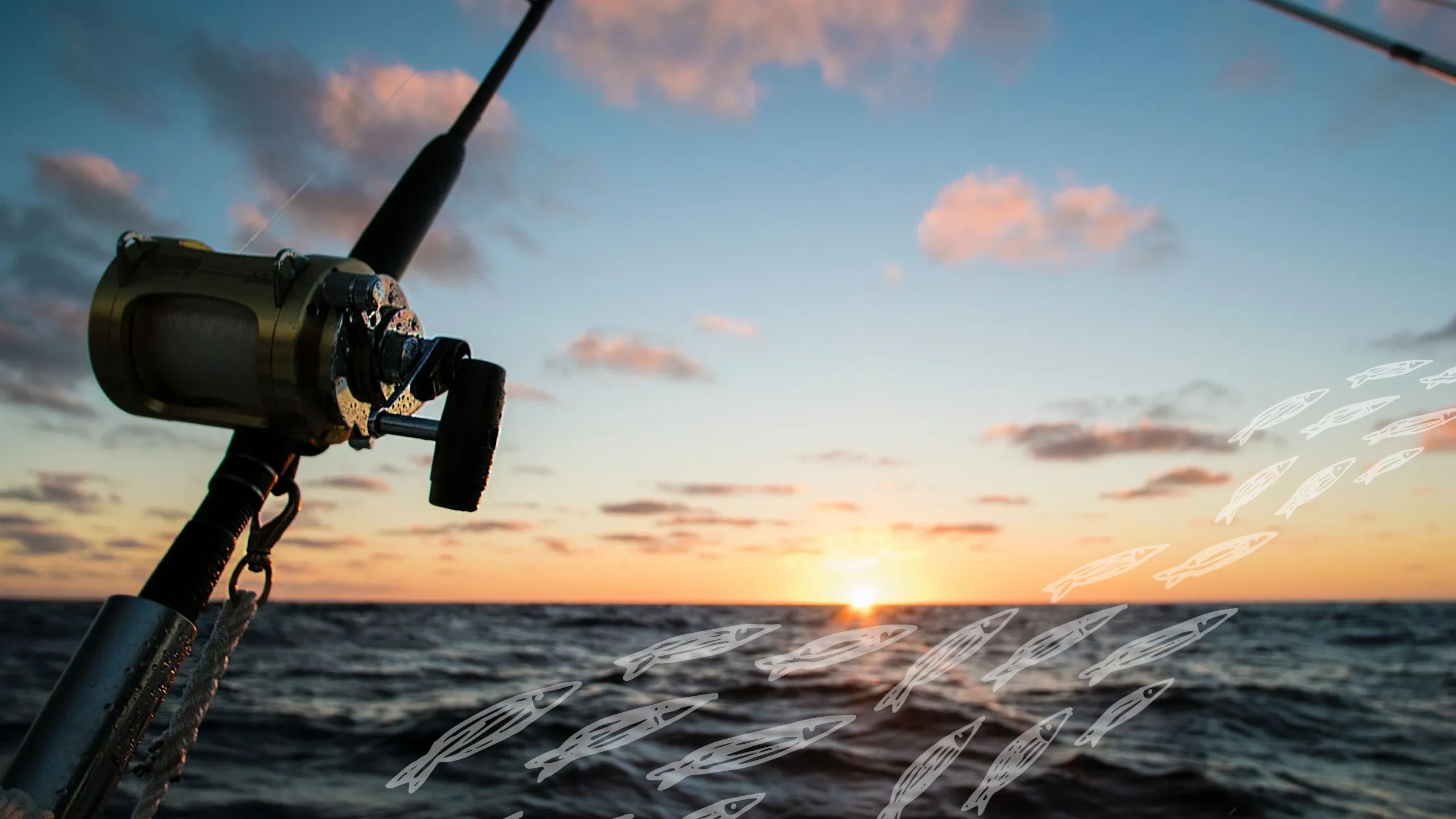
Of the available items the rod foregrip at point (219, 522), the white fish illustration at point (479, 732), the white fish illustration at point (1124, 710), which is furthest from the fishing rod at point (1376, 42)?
the white fish illustration at point (1124, 710)

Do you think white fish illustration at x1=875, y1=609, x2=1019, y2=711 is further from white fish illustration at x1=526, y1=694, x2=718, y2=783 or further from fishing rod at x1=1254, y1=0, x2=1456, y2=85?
fishing rod at x1=1254, y1=0, x2=1456, y2=85

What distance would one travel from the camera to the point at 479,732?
25.2ft

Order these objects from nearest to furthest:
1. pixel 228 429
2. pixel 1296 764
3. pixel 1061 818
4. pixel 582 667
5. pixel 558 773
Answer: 1. pixel 228 429
2. pixel 1061 818
3. pixel 558 773
4. pixel 1296 764
5. pixel 582 667

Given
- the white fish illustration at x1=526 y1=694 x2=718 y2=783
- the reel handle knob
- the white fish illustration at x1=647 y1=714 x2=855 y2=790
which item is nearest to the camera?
the reel handle knob

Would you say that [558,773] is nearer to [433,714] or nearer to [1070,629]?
[433,714]

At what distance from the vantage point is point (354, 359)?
A: 49.8 inches

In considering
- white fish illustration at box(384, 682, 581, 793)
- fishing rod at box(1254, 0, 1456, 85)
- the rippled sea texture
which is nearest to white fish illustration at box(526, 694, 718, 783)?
the rippled sea texture

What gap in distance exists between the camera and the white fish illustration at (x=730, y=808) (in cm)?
555

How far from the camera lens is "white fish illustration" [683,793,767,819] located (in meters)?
5.55

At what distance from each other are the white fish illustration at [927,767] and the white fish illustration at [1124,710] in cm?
103

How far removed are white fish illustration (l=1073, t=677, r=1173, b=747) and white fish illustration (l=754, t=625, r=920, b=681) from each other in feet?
6.15

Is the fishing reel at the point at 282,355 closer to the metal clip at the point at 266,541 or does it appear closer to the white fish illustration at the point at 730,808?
the metal clip at the point at 266,541

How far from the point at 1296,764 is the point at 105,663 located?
8248 mm

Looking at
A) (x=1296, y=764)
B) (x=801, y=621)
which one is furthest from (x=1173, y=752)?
(x=801, y=621)
